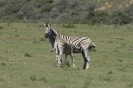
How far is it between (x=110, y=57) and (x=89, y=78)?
857 cm

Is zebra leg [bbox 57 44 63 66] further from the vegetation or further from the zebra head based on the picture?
the vegetation

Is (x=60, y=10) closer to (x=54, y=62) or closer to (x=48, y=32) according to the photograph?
(x=54, y=62)

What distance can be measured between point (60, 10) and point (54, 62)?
5025 cm

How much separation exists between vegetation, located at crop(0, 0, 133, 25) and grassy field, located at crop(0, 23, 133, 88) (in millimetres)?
20746

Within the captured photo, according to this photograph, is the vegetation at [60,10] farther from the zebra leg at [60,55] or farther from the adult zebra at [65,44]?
the zebra leg at [60,55]

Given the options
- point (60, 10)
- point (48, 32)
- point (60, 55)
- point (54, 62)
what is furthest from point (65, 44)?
point (60, 10)

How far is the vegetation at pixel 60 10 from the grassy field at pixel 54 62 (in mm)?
20746

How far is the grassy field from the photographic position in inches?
489

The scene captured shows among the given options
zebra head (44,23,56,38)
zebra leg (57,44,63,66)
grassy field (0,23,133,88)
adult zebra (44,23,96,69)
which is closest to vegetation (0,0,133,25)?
grassy field (0,23,133,88)

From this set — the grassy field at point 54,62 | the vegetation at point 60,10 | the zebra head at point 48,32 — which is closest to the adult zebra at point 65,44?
the zebra head at point 48,32

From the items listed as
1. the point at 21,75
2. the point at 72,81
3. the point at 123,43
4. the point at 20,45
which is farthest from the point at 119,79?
the point at 123,43

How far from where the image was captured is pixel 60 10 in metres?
68.3

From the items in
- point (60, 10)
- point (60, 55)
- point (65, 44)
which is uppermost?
point (65, 44)

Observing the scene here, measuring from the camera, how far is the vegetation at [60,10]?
57491mm
